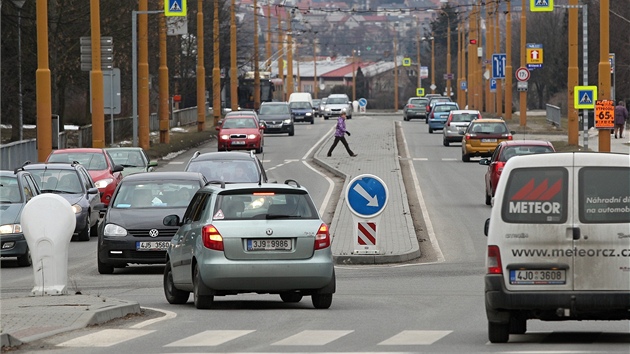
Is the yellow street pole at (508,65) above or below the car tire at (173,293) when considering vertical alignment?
above

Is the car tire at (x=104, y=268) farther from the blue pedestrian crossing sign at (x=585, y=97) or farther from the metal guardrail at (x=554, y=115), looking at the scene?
the metal guardrail at (x=554, y=115)

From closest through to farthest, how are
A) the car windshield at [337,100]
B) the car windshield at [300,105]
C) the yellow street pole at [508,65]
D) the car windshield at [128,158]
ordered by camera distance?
the car windshield at [128,158] → the yellow street pole at [508,65] → the car windshield at [300,105] → the car windshield at [337,100]

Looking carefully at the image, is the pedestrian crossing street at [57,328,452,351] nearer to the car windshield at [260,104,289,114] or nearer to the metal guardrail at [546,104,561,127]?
the car windshield at [260,104,289,114]

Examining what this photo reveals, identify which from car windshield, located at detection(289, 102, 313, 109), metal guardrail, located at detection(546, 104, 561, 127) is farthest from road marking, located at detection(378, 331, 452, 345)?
car windshield, located at detection(289, 102, 313, 109)

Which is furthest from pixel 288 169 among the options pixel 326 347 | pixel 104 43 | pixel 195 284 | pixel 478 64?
pixel 478 64

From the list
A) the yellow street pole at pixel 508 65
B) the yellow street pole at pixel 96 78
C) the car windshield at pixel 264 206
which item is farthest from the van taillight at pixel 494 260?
the yellow street pole at pixel 508 65

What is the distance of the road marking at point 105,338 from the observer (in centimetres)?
1246

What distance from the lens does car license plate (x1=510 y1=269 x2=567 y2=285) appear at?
39.7 ft

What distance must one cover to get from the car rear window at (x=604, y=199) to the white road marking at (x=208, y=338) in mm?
3247

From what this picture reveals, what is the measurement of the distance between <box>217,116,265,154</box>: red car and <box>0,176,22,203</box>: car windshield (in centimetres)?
3188

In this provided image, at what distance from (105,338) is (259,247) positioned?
117 inches

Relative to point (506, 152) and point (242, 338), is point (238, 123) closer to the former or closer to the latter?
point (506, 152)

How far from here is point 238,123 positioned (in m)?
57.4

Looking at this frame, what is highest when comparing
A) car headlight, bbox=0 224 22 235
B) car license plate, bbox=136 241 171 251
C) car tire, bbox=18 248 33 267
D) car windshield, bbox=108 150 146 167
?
car windshield, bbox=108 150 146 167
